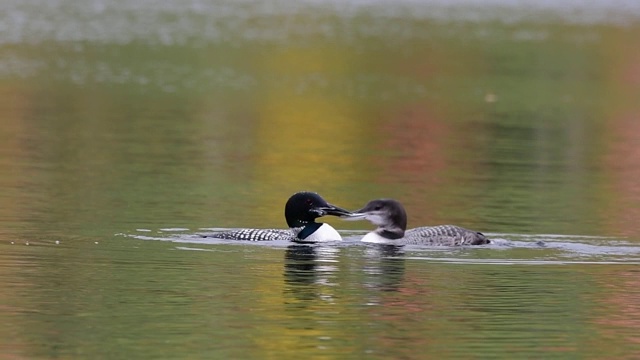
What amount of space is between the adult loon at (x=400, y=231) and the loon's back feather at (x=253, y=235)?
0.89m

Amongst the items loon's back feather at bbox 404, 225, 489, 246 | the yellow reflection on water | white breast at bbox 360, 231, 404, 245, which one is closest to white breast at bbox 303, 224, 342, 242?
white breast at bbox 360, 231, 404, 245

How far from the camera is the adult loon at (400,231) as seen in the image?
655 inches

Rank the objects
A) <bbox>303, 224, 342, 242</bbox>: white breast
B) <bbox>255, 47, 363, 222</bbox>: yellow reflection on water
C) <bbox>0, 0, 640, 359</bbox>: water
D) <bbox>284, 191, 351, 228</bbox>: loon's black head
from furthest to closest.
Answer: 1. <bbox>255, 47, 363, 222</bbox>: yellow reflection on water
2. <bbox>284, 191, 351, 228</bbox>: loon's black head
3. <bbox>303, 224, 342, 242</bbox>: white breast
4. <bbox>0, 0, 640, 359</bbox>: water

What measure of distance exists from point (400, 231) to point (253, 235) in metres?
1.57

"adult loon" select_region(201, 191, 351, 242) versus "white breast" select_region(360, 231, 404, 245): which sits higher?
"adult loon" select_region(201, 191, 351, 242)

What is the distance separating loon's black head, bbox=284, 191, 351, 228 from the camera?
17453 millimetres

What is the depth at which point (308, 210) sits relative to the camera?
17.5m

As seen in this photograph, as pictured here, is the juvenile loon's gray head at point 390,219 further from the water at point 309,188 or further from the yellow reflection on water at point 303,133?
the yellow reflection on water at point 303,133

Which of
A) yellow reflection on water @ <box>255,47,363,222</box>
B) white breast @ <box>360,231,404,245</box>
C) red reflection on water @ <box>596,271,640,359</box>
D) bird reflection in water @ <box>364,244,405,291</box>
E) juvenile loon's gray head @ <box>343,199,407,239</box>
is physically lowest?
red reflection on water @ <box>596,271,640,359</box>

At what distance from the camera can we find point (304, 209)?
17516 mm

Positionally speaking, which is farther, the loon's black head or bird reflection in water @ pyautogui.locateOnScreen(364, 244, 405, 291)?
the loon's black head

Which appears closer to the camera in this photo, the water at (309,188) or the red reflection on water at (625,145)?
the water at (309,188)

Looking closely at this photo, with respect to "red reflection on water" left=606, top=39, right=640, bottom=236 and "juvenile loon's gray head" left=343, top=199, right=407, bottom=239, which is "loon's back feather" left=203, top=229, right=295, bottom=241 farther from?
"red reflection on water" left=606, top=39, right=640, bottom=236

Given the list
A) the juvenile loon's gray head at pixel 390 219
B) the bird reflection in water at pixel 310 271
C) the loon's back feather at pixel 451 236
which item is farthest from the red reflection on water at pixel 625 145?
the bird reflection in water at pixel 310 271
